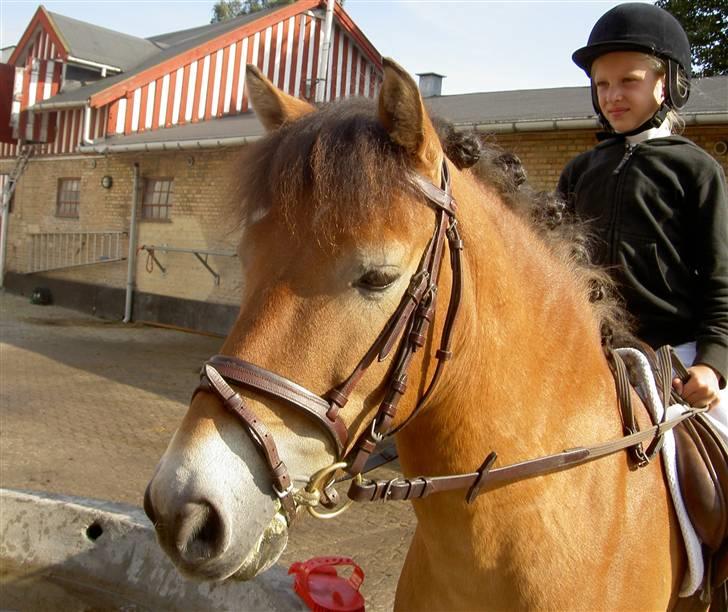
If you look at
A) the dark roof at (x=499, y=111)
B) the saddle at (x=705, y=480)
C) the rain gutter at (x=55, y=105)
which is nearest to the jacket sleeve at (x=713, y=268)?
the saddle at (x=705, y=480)

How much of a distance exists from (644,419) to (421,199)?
1128mm

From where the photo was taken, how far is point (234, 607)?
11.7 ft

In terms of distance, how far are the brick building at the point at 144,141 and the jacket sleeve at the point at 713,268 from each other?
823 centimetres

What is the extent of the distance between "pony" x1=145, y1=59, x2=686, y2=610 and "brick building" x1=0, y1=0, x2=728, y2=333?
8847 mm

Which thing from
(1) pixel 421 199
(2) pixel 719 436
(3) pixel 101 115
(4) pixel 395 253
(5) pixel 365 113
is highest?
(3) pixel 101 115

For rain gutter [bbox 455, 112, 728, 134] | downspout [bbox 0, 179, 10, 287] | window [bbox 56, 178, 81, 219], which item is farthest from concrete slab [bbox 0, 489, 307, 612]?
downspout [bbox 0, 179, 10, 287]

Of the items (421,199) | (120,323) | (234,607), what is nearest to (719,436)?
(421,199)

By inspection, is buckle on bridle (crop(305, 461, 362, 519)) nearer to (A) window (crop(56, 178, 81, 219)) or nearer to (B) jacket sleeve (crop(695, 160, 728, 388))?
(B) jacket sleeve (crop(695, 160, 728, 388))

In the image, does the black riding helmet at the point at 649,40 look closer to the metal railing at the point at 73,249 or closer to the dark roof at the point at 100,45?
the metal railing at the point at 73,249

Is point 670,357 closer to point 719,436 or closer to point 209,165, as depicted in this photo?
point 719,436

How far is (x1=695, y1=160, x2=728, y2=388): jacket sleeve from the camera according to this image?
2.31 metres

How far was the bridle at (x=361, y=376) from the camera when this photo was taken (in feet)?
4.90

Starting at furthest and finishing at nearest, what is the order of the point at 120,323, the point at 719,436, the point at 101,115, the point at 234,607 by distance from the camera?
the point at 101,115, the point at 120,323, the point at 234,607, the point at 719,436

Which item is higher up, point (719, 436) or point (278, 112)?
point (278, 112)
